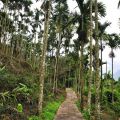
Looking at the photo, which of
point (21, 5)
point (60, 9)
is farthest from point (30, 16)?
point (60, 9)

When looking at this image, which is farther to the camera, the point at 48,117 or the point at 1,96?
the point at 48,117

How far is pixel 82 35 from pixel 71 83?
52.6 meters

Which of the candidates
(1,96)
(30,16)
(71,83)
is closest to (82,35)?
(1,96)

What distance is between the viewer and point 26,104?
2167cm

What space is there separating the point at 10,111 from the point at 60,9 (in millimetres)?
26788

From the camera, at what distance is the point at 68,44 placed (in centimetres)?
5050

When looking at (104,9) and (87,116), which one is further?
(104,9)

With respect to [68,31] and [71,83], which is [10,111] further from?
[71,83]

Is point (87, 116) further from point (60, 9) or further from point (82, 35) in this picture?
point (60, 9)

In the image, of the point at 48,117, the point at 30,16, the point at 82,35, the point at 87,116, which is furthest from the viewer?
the point at 30,16

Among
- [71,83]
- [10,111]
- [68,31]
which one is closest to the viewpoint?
[10,111]

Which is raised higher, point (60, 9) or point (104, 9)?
point (60, 9)

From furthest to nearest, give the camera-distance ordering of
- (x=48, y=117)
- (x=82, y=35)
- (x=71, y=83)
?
1. (x=71, y=83)
2. (x=82, y=35)
3. (x=48, y=117)

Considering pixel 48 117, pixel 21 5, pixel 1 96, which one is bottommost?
pixel 48 117
